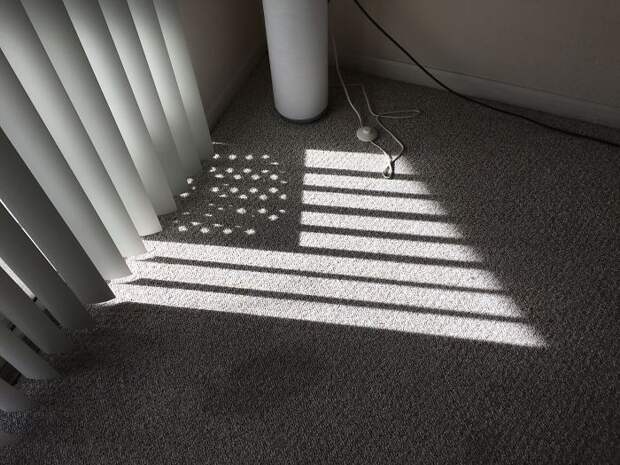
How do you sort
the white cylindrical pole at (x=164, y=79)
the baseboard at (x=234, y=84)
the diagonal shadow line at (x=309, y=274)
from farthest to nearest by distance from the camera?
the baseboard at (x=234, y=84), the diagonal shadow line at (x=309, y=274), the white cylindrical pole at (x=164, y=79)

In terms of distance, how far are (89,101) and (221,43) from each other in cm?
72

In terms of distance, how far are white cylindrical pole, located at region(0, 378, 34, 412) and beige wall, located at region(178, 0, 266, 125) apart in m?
0.99

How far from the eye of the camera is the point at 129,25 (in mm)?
1101

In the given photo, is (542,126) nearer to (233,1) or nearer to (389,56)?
(389,56)

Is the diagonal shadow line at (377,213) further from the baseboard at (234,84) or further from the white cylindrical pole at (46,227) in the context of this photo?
the white cylindrical pole at (46,227)

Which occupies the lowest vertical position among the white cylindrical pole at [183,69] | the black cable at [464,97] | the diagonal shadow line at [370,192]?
the diagonal shadow line at [370,192]

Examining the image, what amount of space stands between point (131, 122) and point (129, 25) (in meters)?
0.22

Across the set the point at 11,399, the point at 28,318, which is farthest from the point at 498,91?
Answer: the point at 11,399

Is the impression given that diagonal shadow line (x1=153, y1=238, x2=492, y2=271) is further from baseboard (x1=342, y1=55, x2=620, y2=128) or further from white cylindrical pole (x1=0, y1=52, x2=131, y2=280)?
baseboard (x1=342, y1=55, x2=620, y2=128)

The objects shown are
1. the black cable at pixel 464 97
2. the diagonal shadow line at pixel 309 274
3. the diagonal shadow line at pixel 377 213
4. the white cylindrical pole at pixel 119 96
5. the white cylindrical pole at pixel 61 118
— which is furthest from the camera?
the black cable at pixel 464 97

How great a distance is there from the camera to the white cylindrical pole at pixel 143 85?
3.53ft

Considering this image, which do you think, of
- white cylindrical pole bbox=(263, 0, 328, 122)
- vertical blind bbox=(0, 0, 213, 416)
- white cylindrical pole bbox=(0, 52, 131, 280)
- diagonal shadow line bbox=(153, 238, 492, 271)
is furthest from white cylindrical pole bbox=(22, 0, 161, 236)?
white cylindrical pole bbox=(263, 0, 328, 122)

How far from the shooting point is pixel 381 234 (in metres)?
1.39

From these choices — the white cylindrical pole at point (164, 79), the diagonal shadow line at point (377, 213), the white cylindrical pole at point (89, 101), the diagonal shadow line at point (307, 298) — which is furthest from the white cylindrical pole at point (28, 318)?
the diagonal shadow line at point (377, 213)
